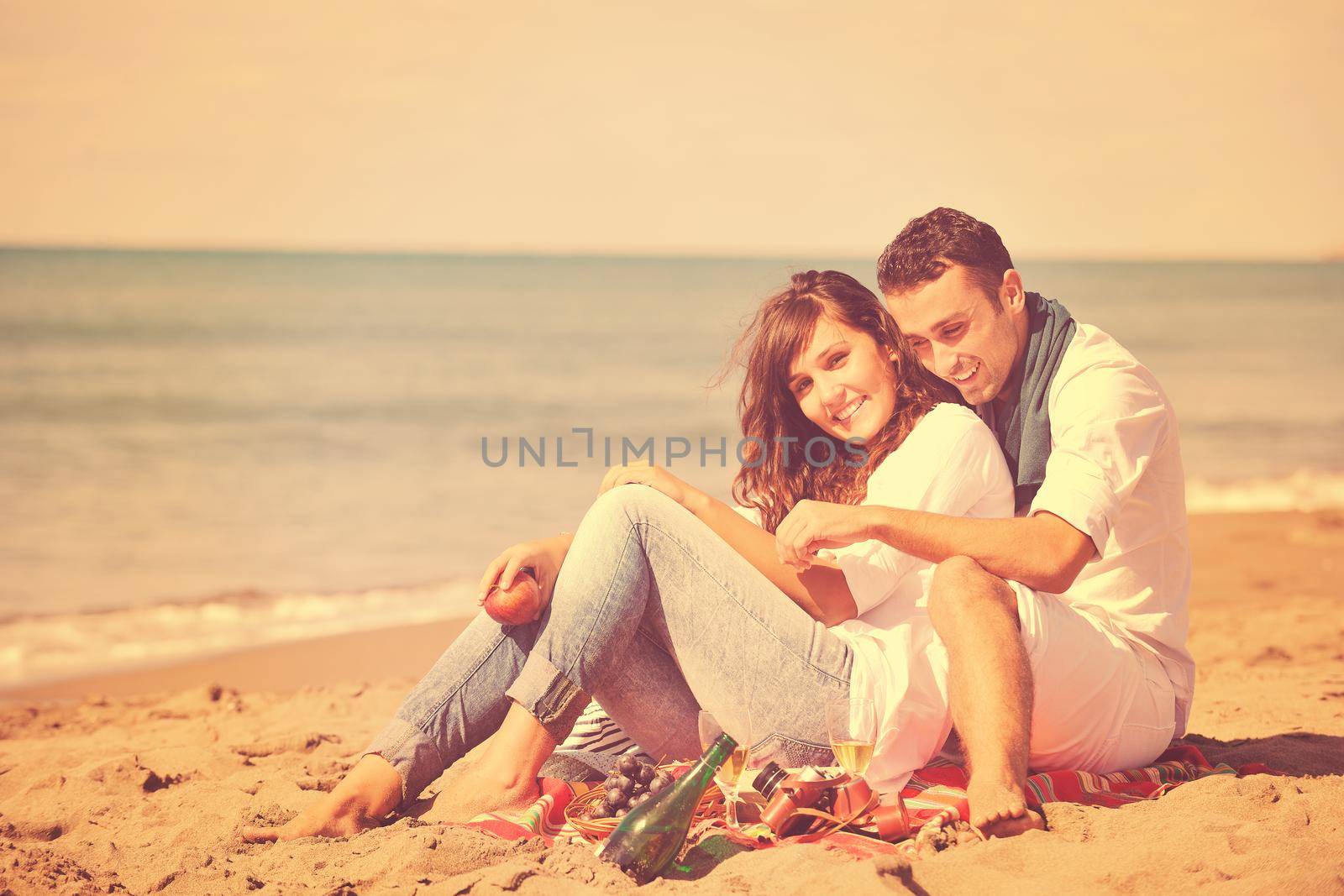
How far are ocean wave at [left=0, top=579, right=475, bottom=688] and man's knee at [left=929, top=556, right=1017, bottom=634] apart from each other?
3.89 meters

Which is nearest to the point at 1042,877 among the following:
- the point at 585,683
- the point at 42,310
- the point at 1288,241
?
the point at 585,683

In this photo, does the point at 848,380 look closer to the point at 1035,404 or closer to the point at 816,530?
the point at 1035,404

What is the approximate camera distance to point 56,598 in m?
7.27

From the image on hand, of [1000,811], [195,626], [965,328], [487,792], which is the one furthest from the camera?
[195,626]

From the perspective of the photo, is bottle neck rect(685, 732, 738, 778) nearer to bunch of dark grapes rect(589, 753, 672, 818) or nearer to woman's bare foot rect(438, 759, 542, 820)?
bunch of dark grapes rect(589, 753, 672, 818)

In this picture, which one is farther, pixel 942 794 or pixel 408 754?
pixel 408 754

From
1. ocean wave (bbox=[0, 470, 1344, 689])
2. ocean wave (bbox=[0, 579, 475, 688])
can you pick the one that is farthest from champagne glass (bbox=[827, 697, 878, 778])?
ocean wave (bbox=[0, 470, 1344, 689])

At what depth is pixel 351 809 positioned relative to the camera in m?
2.92

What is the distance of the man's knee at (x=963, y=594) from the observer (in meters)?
2.65

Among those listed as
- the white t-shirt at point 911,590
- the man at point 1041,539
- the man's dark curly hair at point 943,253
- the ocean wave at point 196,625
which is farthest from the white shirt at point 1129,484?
the ocean wave at point 196,625

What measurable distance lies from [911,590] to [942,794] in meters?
0.53

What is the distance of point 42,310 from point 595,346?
11549mm

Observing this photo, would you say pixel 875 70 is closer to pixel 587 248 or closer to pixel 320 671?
pixel 587 248

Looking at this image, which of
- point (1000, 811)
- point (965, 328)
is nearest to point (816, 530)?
point (1000, 811)
